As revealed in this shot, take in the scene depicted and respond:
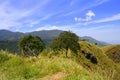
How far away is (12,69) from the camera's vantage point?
14.7m

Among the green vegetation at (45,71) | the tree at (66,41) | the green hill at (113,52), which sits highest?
the tree at (66,41)

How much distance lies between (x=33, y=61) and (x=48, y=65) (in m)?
2.52

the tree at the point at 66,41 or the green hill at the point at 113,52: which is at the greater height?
the tree at the point at 66,41

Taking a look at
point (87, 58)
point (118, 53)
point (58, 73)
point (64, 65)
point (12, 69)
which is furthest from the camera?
point (118, 53)

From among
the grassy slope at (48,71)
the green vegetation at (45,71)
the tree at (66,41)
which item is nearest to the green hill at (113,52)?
the tree at (66,41)

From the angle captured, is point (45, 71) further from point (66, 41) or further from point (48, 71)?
point (66, 41)

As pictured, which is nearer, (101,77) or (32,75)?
(101,77)

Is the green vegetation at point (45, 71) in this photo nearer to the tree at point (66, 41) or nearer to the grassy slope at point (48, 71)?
the grassy slope at point (48, 71)

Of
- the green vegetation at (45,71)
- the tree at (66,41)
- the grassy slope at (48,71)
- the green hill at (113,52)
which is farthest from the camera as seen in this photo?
the green hill at (113,52)

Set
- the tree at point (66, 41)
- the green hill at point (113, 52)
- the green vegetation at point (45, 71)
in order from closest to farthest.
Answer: the green vegetation at point (45, 71)
the tree at point (66, 41)
the green hill at point (113, 52)

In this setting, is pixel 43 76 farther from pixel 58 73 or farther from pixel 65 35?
pixel 65 35

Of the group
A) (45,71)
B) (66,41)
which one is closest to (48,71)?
(45,71)

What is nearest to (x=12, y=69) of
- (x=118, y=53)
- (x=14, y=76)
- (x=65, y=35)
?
(x=14, y=76)

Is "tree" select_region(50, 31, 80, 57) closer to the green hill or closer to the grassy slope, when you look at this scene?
the grassy slope
